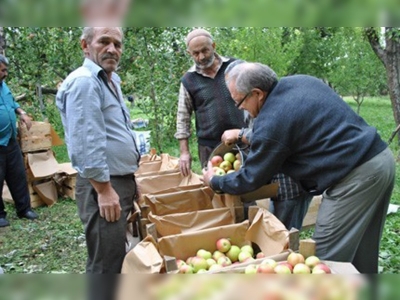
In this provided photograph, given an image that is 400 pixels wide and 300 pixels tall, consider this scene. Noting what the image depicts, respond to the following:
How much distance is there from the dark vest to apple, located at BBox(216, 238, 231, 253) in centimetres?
121

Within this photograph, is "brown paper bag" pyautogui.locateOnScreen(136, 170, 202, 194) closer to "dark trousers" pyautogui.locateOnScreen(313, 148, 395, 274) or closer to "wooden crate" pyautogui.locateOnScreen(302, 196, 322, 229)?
"wooden crate" pyautogui.locateOnScreen(302, 196, 322, 229)

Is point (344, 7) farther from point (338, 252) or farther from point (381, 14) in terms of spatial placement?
point (338, 252)

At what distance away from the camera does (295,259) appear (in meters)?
1.65

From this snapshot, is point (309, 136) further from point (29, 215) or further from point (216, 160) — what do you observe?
point (29, 215)

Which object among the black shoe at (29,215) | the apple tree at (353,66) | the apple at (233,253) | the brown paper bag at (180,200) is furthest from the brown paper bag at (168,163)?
the apple tree at (353,66)

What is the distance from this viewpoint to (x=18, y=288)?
404mm

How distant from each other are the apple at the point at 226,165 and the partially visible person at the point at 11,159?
108 inches

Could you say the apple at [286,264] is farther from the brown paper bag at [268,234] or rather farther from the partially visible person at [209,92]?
the partially visible person at [209,92]

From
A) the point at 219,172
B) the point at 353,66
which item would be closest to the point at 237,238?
the point at 219,172

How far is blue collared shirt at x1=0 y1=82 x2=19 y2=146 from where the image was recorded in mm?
4336

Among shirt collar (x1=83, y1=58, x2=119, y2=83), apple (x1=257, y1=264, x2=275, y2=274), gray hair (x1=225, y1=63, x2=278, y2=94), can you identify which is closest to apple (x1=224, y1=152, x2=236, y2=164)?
gray hair (x1=225, y1=63, x2=278, y2=94)

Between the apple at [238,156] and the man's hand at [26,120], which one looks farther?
the man's hand at [26,120]

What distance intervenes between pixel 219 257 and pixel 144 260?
0.48m

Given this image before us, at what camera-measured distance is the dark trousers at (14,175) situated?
4449mm
